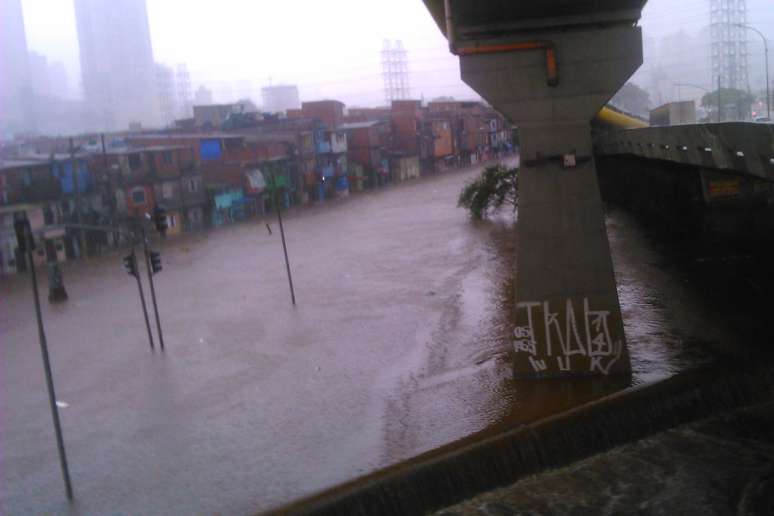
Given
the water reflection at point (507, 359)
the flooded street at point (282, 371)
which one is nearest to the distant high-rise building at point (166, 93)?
the flooded street at point (282, 371)

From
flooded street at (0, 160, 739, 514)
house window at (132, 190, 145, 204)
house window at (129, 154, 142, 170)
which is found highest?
house window at (129, 154, 142, 170)

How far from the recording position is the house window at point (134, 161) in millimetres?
18469

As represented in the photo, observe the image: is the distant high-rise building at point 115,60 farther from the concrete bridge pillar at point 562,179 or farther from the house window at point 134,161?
the concrete bridge pillar at point 562,179

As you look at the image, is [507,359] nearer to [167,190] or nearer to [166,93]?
[167,190]

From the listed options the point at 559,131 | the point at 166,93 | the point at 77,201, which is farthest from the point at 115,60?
the point at 559,131

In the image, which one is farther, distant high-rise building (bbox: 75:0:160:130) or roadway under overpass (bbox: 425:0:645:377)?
distant high-rise building (bbox: 75:0:160:130)

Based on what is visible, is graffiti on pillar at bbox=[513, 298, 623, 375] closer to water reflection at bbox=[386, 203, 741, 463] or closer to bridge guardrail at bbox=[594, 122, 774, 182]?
water reflection at bbox=[386, 203, 741, 463]

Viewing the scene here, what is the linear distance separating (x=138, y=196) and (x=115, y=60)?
1213 cm

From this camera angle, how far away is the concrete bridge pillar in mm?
5504

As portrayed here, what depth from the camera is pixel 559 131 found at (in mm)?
5543

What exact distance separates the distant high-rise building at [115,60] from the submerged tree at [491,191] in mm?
14849

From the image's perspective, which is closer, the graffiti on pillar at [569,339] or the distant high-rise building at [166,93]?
the graffiti on pillar at [569,339]

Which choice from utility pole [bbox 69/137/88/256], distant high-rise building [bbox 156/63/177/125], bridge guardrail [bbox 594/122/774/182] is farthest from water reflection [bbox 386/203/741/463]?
distant high-rise building [bbox 156/63/177/125]

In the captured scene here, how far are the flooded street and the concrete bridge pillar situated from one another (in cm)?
33
